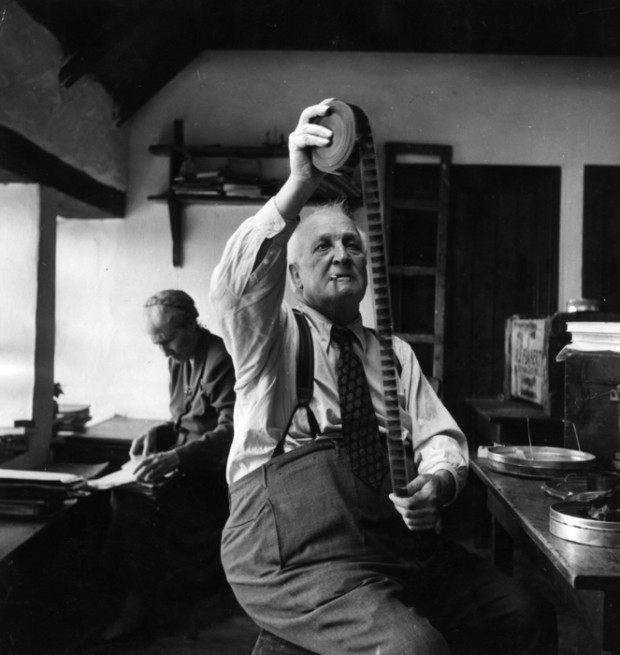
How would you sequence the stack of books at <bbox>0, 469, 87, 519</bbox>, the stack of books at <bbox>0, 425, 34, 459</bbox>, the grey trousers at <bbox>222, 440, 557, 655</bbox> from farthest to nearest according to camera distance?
1. the stack of books at <bbox>0, 425, 34, 459</bbox>
2. the stack of books at <bbox>0, 469, 87, 519</bbox>
3. the grey trousers at <bbox>222, 440, 557, 655</bbox>

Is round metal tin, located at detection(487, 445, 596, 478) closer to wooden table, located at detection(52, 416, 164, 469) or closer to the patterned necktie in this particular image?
the patterned necktie

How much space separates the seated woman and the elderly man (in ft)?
4.51

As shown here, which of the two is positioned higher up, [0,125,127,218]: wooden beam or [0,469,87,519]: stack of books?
[0,125,127,218]: wooden beam

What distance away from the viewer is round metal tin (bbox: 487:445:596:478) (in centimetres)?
211

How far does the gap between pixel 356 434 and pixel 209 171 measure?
3.37m

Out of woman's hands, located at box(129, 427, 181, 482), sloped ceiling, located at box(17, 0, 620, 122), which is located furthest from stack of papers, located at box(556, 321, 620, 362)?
sloped ceiling, located at box(17, 0, 620, 122)

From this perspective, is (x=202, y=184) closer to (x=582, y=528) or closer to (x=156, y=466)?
(x=156, y=466)

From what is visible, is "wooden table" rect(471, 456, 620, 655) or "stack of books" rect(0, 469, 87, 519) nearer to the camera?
"wooden table" rect(471, 456, 620, 655)

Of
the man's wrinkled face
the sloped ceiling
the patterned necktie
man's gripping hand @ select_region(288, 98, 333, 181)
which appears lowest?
the patterned necktie

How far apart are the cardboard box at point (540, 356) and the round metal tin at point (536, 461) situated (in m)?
Answer: 1.21

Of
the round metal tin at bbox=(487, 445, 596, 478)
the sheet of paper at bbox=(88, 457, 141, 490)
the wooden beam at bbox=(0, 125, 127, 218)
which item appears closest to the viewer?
the round metal tin at bbox=(487, 445, 596, 478)

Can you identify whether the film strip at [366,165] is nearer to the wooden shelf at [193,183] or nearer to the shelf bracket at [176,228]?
the wooden shelf at [193,183]

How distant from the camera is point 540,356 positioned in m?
3.63

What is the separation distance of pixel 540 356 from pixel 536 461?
159cm
